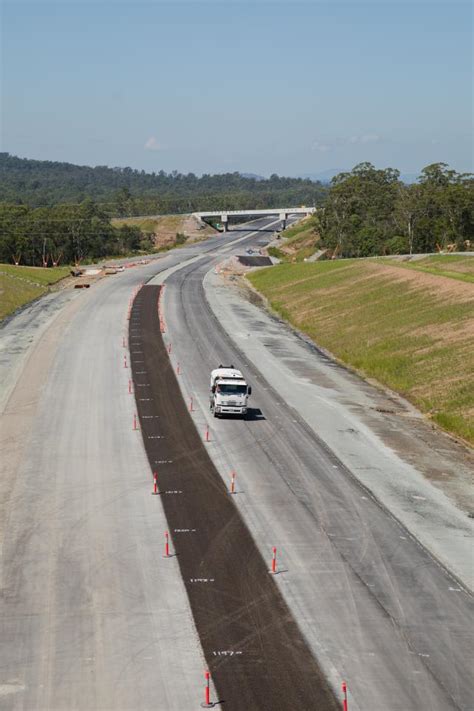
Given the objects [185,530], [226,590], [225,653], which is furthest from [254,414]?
[225,653]

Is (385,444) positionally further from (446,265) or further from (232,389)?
(446,265)

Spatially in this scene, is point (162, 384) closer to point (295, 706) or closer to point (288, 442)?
point (288, 442)

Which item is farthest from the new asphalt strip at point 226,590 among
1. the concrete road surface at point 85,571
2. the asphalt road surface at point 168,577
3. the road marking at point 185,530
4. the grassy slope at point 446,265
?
the grassy slope at point 446,265

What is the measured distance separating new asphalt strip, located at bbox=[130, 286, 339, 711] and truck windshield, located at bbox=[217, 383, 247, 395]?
2.71 metres

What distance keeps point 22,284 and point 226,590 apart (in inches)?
3740

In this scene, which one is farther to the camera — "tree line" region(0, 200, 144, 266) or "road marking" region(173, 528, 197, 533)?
"tree line" region(0, 200, 144, 266)

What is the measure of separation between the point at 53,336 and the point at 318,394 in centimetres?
3083

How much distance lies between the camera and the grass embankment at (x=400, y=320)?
6419 cm

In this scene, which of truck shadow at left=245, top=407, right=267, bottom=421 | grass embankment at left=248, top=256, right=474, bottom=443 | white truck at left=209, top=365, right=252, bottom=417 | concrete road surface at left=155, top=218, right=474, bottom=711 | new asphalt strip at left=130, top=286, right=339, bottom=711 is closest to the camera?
new asphalt strip at left=130, top=286, right=339, bottom=711

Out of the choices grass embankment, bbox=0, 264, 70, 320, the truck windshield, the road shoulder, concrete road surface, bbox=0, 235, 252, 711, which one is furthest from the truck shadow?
grass embankment, bbox=0, 264, 70, 320

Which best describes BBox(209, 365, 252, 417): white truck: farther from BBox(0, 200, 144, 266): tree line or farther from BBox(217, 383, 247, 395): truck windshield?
BBox(0, 200, 144, 266): tree line

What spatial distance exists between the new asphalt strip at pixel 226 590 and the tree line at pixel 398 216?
10177cm

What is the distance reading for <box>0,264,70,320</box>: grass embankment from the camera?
10809 cm

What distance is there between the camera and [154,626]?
2981cm
